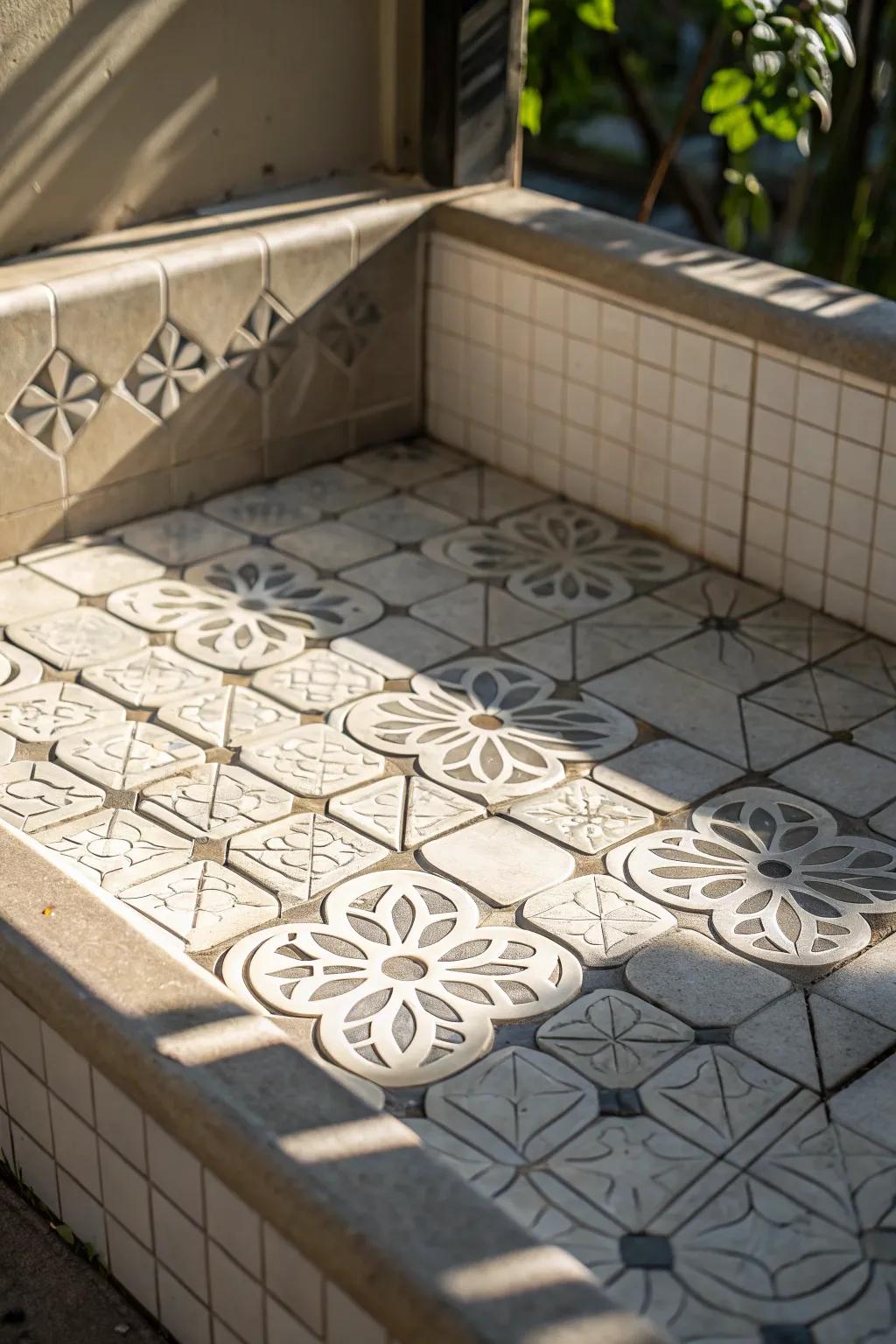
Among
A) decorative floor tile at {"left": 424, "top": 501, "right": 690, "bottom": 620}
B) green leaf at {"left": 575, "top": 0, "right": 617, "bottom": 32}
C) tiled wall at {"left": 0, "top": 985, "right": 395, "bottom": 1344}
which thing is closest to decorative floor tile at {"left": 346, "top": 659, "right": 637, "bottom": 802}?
decorative floor tile at {"left": 424, "top": 501, "right": 690, "bottom": 620}

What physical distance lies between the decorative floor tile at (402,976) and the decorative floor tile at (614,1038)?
48 millimetres

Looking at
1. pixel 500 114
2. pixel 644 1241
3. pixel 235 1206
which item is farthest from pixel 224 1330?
pixel 500 114

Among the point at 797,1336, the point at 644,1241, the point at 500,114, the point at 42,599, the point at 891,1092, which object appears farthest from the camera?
the point at 500,114

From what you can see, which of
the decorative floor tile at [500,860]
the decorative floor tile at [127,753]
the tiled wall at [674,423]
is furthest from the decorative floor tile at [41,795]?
the tiled wall at [674,423]

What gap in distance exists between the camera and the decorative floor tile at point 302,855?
2793mm

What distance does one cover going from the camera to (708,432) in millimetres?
3850

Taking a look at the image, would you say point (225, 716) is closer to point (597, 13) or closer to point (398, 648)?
point (398, 648)

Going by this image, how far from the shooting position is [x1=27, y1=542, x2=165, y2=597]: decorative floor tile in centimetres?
374

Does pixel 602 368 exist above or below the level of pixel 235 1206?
above

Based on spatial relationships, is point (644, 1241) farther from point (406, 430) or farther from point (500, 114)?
point (500, 114)

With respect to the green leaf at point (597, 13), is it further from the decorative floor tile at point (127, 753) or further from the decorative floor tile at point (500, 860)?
the decorative floor tile at point (500, 860)

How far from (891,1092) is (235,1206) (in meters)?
0.94

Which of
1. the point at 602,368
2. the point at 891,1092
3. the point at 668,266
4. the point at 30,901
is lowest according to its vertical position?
the point at 891,1092

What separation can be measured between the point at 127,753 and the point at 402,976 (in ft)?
2.68
